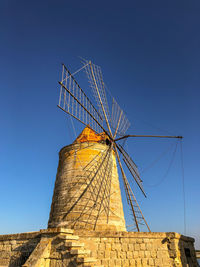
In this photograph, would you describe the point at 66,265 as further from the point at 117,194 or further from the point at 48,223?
the point at 117,194

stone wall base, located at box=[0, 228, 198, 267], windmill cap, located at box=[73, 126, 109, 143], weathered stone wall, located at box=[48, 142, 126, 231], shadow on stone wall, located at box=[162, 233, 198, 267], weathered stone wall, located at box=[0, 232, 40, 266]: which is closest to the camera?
stone wall base, located at box=[0, 228, 198, 267]

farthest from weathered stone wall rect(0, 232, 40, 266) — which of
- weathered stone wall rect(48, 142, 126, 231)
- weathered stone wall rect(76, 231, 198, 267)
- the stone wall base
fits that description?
weathered stone wall rect(48, 142, 126, 231)

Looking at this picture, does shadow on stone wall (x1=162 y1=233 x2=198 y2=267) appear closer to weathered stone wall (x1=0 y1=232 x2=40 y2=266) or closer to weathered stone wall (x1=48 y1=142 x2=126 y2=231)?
weathered stone wall (x1=48 y1=142 x2=126 y2=231)

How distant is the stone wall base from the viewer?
4.94 m

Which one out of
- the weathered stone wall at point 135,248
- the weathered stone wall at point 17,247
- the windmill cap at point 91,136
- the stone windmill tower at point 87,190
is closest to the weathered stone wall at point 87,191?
the stone windmill tower at point 87,190

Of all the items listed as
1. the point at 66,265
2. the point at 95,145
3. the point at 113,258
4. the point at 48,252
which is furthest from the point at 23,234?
the point at 95,145

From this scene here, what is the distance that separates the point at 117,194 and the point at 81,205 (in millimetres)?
2041

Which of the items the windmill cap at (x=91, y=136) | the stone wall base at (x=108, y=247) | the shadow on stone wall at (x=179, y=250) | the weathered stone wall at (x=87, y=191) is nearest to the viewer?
the stone wall base at (x=108, y=247)

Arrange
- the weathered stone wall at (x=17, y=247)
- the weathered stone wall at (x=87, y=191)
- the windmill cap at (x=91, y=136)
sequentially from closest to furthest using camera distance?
the weathered stone wall at (x=17, y=247) < the weathered stone wall at (x=87, y=191) < the windmill cap at (x=91, y=136)

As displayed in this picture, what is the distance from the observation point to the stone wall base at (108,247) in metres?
4.94

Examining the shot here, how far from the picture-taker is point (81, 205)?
804cm

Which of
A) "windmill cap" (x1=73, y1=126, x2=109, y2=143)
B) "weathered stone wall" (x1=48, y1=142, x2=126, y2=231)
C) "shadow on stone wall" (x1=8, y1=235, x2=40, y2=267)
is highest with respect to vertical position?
"windmill cap" (x1=73, y1=126, x2=109, y2=143)

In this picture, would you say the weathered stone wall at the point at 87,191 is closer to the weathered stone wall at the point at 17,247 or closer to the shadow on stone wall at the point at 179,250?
the weathered stone wall at the point at 17,247

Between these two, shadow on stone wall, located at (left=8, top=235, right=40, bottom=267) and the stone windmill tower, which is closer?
shadow on stone wall, located at (left=8, top=235, right=40, bottom=267)
